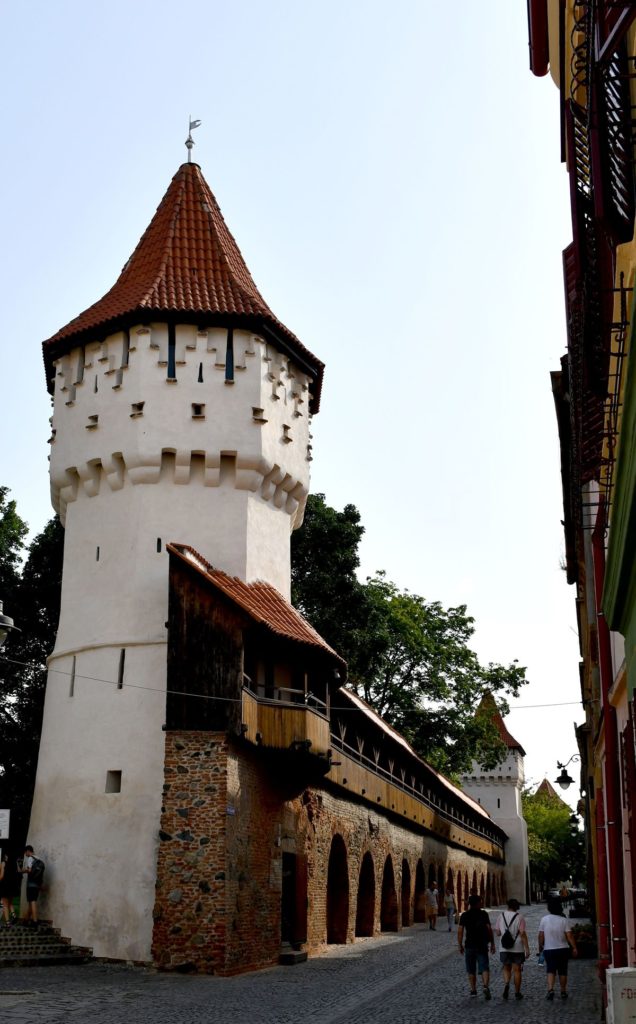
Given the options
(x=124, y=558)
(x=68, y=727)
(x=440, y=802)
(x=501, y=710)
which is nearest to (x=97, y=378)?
(x=124, y=558)

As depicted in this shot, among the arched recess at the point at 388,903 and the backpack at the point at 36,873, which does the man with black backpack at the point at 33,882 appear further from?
the arched recess at the point at 388,903

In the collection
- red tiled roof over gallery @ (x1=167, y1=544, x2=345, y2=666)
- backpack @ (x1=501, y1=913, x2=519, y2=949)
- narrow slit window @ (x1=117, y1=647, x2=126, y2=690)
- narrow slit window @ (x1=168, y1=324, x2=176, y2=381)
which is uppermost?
narrow slit window @ (x1=168, y1=324, x2=176, y2=381)

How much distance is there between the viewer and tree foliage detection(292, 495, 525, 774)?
37.0m

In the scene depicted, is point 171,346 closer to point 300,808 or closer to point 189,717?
point 189,717

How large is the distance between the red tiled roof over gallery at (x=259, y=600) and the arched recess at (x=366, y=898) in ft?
31.4

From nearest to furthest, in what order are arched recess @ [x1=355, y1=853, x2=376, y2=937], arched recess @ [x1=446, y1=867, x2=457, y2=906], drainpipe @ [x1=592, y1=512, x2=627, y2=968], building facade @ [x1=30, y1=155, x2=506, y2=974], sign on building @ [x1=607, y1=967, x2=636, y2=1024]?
sign on building @ [x1=607, y1=967, x2=636, y2=1024] < drainpipe @ [x1=592, y1=512, x2=627, y2=968] < building facade @ [x1=30, y1=155, x2=506, y2=974] < arched recess @ [x1=355, y1=853, x2=376, y2=937] < arched recess @ [x1=446, y1=867, x2=457, y2=906]

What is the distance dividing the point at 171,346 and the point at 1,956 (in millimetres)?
11601

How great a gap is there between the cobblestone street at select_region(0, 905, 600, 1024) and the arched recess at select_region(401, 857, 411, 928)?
14.5 m

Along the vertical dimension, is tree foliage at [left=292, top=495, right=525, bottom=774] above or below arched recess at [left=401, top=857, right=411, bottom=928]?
above

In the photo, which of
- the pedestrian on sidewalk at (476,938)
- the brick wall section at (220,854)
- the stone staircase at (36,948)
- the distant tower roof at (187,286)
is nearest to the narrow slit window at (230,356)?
the distant tower roof at (187,286)

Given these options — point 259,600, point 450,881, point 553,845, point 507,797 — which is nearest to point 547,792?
point 553,845

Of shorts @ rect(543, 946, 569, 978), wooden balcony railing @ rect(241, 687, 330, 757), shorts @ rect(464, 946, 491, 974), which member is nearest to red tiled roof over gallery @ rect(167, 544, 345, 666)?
wooden balcony railing @ rect(241, 687, 330, 757)

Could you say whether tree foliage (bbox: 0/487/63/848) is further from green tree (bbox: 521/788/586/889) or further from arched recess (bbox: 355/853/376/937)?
green tree (bbox: 521/788/586/889)

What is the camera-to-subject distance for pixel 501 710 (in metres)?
40.4
